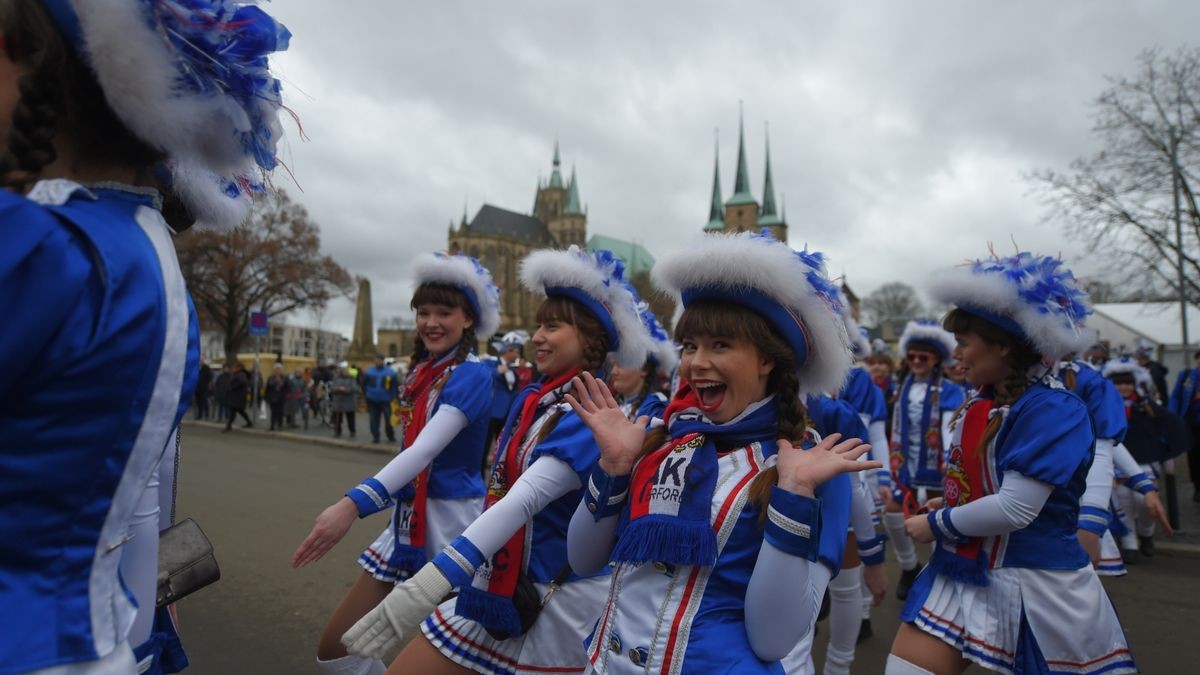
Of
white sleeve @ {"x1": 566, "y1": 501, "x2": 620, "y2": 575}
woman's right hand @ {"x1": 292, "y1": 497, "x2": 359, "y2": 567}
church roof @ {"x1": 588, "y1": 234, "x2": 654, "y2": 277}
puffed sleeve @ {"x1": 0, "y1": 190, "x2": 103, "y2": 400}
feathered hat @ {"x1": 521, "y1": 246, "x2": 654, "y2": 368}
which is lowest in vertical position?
woman's right hand @ {"x1": 292, "y1": 497, "x2": 359, "y2": 567}

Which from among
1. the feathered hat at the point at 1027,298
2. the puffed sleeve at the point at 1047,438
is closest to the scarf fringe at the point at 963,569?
the puffed sleeve at the point at 1047,438

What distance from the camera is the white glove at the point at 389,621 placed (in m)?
1.79

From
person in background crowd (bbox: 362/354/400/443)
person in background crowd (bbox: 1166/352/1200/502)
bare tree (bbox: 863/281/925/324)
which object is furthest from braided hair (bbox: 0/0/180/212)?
bare tree (bbox: 863/281/925/324)

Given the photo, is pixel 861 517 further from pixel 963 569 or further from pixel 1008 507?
pixel 1008 507

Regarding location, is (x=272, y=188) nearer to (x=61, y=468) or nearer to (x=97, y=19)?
(x=97, y=19)

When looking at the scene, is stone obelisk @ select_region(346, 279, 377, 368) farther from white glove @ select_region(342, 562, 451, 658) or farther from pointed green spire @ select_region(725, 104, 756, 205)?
pointed green spire @ select_region(725, 104, 756, 205)

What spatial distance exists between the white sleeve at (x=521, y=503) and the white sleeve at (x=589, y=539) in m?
0.14

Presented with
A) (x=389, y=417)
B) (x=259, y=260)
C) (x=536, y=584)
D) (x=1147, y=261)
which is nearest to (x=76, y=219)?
(x=536, y=584)

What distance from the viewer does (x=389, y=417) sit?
16500mm

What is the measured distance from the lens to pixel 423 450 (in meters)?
3.03

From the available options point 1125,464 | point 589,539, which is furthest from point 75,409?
point 1125,464

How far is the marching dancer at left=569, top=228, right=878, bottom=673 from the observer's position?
182 centimetres

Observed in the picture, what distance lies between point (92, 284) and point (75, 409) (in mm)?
195

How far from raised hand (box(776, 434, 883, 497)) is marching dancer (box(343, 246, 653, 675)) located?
0.80 meters
